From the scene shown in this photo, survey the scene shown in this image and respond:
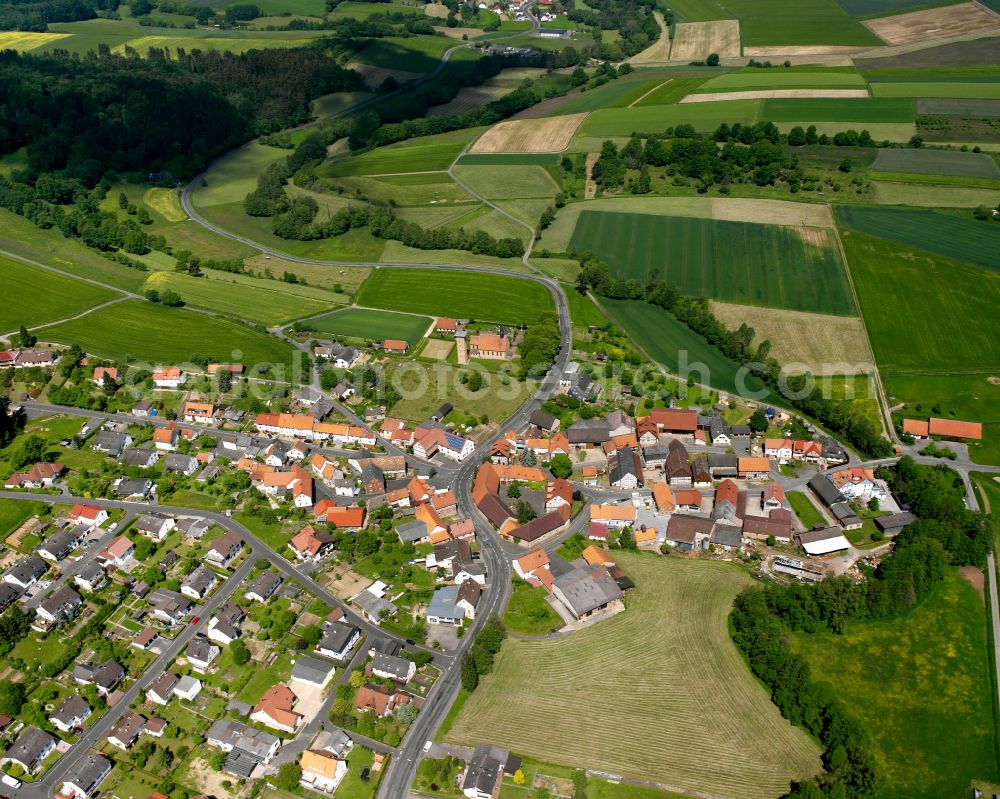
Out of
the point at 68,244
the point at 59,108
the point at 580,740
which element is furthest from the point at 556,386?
the point at 59,108

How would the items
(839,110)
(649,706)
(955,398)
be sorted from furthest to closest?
(839,110)
(955,398)
(649,706)

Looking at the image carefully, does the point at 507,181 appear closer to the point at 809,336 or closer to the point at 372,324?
the point at 372,324

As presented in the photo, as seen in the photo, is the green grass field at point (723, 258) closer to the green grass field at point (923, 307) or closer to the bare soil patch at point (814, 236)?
the bare soil patch at point (814, 236)

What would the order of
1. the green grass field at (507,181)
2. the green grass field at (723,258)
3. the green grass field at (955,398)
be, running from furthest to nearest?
the green grass field at (507,181), the green grass field at (723,258), the green grass field at (955,398)

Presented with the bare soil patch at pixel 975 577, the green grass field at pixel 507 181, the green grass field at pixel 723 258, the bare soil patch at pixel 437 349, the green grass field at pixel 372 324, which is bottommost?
the bare soil patch at pixel 975 577

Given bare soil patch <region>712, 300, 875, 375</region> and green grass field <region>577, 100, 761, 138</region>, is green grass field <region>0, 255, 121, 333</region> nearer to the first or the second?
bare soil patch <region>712, 300, 875, 375</region>

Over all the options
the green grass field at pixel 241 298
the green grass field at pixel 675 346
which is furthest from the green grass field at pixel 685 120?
the green grass field at pixel 241 298

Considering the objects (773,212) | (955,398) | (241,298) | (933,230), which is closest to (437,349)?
(241,298)
